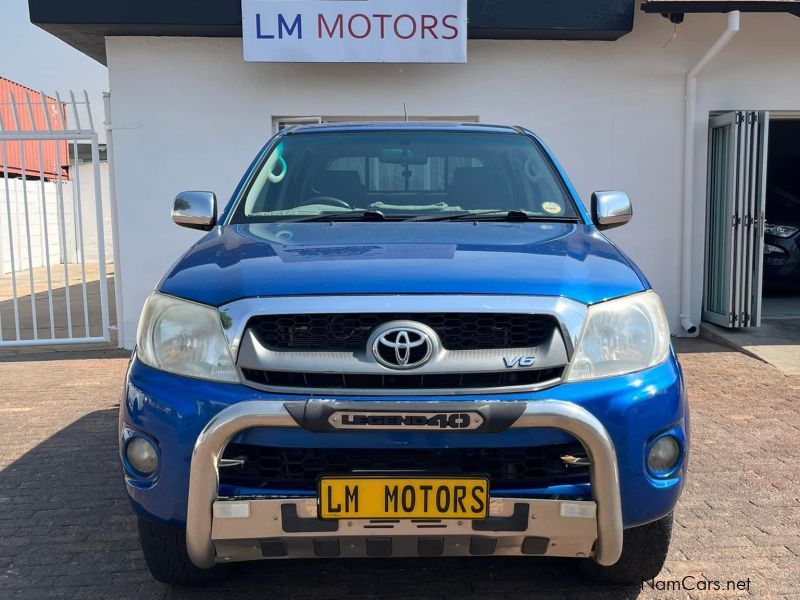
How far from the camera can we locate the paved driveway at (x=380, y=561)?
301 cm

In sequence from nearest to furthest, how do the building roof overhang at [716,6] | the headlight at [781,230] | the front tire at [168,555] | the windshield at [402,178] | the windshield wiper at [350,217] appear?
the front tire at [168,555], the windshield wiper at [350,217], the windshield at [402,178], the building roof overhang at [716,6], the headlight at [781,230]

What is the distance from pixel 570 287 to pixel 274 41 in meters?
5.62

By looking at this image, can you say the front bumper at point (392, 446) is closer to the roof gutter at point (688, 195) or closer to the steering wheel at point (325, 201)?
the steering wheel at point (325, 201)

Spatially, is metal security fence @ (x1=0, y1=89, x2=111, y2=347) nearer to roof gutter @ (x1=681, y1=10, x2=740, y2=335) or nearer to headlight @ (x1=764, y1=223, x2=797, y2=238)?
roof gutter @ (x1=681, y1=10, x2=740, y2=335)

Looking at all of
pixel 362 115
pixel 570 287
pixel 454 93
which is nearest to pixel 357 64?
pixel 362 115

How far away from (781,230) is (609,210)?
845 cm

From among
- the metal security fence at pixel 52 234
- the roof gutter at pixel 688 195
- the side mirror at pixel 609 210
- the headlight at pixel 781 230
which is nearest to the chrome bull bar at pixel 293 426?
the side mirror at pixel 609 210

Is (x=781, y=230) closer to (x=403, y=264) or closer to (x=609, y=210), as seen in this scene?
(x=609, y=210)

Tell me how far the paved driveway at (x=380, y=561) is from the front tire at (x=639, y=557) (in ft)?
0.26

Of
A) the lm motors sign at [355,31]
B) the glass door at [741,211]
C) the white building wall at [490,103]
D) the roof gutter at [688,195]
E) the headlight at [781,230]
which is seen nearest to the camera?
the lm motors sign at [355,31]

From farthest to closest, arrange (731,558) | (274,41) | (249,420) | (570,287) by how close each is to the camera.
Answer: (274,41)
(731,558)
(570,287)
(249,420)

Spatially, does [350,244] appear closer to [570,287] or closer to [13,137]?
[570,287]

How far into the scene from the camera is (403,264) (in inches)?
101

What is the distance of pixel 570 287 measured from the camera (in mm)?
2486
